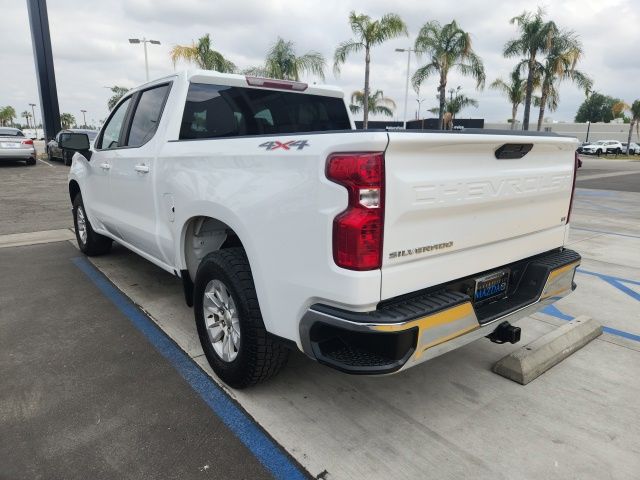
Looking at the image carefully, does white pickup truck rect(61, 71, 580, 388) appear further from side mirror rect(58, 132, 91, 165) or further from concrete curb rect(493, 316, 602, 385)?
side mirror rect(58, 132, 91, 165)

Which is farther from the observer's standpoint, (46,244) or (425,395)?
(46,244)

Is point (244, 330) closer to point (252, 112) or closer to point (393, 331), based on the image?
point (393, 331)

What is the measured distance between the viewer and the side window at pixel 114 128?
14.5 ft

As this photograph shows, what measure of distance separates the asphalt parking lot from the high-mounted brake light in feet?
6.68

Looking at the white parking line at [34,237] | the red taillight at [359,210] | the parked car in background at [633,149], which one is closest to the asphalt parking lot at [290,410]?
the red taillight at [359,210]

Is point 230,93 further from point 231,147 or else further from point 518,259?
point 518,259

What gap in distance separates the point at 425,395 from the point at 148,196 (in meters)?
2.48

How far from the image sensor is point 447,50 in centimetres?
2397

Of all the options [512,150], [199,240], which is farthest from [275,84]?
[512,150]

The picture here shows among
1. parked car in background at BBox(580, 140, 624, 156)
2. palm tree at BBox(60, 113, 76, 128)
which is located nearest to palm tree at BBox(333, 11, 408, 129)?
parked car in background at BBox(580, 140, 624, 156)

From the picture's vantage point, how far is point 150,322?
394 cm

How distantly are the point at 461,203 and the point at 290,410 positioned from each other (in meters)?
1.50

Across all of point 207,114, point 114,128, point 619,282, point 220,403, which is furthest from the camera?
point 619,282

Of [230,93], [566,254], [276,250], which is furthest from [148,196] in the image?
[566,254]
